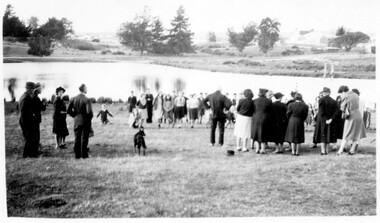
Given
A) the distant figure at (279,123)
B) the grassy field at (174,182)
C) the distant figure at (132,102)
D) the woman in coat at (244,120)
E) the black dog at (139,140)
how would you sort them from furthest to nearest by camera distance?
the distant figure at (279,123) → the woman in coat at (244,120) → the distant figure at (132,102) → the black dog at (139,140) → the grassy field at (174,182)

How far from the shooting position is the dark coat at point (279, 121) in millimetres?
7652

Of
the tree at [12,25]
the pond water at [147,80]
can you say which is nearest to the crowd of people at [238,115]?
the pond water at [147,80]

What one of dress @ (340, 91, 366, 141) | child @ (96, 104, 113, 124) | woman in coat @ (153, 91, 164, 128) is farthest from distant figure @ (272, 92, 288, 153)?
child @ (96, 104, 113, 124)

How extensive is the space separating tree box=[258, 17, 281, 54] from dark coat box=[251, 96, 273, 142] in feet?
2.99

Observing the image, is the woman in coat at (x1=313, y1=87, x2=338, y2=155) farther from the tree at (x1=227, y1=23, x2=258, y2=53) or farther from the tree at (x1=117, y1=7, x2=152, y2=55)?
the tree at (x1=117, y1=7, x2=152, y2=55)

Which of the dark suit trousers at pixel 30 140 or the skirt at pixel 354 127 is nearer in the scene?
the dark suit trousers at pixel 30 140

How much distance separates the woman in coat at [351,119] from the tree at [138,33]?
10.2ft

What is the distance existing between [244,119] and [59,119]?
3.01 m

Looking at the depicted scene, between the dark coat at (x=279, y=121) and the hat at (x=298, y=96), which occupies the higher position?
the hat at (x=298, y=96)

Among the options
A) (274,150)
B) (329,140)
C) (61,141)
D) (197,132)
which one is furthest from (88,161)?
(329,140)

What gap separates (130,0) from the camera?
681cm

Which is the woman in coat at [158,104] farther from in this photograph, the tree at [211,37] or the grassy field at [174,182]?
the tree at [211,37]

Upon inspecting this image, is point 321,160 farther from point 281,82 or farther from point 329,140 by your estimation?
point 281,82

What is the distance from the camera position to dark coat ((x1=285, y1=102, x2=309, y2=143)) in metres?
7.40
